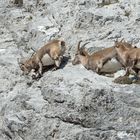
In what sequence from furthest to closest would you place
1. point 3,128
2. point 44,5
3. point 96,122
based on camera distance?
point 44,5
point 3,128
point 96,122

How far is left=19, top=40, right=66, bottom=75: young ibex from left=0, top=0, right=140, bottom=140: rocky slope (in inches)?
13.4

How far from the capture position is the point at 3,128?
19000mm

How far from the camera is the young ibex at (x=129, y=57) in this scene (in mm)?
17906

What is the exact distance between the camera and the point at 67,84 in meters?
17.8

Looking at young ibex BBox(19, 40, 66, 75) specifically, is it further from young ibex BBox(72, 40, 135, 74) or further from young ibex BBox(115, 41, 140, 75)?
young ibex BBox(115, 41, 140, 75)

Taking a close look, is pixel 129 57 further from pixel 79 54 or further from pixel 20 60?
pixel 20 60

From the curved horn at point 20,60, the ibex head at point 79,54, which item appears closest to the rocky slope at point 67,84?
the curved horn at point 20,60

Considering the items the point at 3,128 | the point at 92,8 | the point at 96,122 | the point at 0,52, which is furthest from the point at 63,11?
the point at 96,122

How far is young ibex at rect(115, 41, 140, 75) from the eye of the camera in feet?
58.7

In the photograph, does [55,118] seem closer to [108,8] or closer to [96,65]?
[96,65]

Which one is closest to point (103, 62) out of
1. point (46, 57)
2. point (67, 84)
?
point (67, 84)

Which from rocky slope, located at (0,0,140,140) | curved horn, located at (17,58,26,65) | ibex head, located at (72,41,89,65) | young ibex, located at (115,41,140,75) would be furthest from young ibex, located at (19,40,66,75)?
young ibex, located at (115,41,140,75)

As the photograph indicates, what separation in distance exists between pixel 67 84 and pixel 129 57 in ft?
6.62

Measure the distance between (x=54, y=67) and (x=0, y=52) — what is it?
3142 mm
